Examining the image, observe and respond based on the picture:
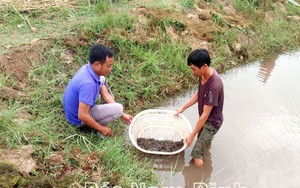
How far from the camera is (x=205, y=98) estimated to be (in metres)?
3.69

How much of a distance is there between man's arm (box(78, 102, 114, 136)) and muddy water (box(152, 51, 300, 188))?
677 millimetres

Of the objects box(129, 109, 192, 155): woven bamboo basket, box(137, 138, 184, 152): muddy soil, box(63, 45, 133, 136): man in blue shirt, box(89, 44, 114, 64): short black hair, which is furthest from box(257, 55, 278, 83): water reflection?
box(89, 44, 114, 64): short black hair

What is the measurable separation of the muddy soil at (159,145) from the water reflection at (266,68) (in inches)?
96.2

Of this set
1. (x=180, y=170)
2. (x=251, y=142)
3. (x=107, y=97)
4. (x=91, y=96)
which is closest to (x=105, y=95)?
(x=107, y=97)

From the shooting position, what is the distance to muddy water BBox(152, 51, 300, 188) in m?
3.93

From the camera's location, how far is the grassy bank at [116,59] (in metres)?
3.54

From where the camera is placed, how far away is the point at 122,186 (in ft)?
11.1

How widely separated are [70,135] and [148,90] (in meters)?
1.59

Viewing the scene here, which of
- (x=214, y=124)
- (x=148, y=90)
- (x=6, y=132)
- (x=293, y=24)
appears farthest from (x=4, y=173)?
(x=293, y=24)

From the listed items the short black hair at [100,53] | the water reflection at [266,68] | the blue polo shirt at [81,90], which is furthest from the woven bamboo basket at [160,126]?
the water reflection at [266,68]

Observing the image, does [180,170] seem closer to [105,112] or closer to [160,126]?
[160,126]

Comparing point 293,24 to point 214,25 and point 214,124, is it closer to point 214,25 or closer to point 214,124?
point 214,25

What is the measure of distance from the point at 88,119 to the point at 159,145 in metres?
0.96

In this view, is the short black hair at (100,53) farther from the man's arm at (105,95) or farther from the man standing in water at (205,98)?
the man standing in water at (205,98)
